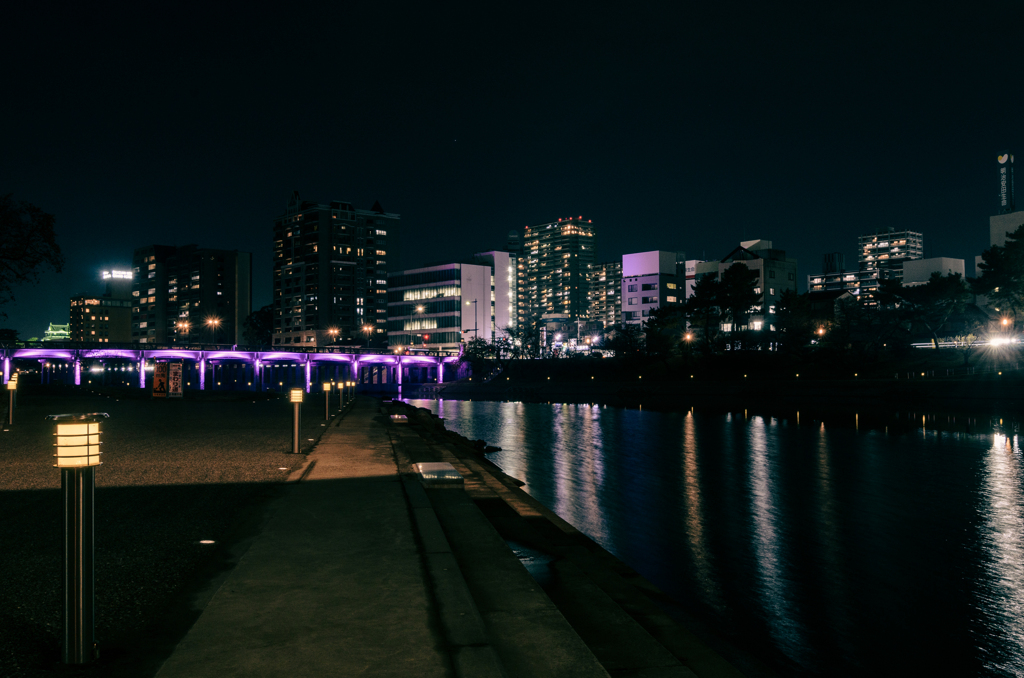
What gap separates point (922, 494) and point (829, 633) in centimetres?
1583

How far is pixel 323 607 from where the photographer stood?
6.26 m

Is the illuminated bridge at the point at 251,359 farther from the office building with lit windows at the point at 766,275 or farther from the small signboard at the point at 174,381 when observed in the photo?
the office building with lit windows at the point at 766,275

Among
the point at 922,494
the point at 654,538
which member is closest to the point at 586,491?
the point at 654,538

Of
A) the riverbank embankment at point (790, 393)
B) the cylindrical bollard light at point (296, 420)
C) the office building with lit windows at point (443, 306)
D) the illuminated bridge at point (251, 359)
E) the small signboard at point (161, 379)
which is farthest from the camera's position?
the office building with lit windows at point (443, 306)

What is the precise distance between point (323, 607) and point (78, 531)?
2173mm

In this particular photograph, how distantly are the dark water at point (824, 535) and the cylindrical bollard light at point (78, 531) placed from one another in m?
9.00

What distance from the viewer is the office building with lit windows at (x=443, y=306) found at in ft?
593

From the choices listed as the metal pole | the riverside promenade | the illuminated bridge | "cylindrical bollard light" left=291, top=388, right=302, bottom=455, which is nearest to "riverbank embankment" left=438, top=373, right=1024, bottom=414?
the illuminated bridge

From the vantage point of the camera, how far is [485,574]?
25.2 feet

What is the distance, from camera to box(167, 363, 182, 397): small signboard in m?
41.5

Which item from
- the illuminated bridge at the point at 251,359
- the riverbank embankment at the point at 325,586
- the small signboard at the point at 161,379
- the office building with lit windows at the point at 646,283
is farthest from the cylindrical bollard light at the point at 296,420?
the office building with lit windows at the point at 646,283

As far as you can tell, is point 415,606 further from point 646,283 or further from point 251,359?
point 646,283

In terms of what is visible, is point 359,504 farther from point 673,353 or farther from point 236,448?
point 673,353

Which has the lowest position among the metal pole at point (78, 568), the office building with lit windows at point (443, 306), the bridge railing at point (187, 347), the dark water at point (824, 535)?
the dark water at point (824, 535)
